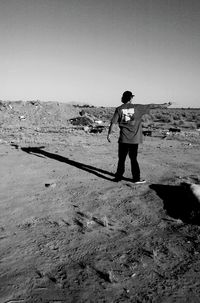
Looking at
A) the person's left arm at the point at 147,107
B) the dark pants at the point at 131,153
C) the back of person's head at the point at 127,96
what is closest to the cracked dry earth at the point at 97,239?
the dark pants at the point at 131,153

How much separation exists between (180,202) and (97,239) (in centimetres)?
193

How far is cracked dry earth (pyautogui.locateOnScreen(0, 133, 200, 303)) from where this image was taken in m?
2.52

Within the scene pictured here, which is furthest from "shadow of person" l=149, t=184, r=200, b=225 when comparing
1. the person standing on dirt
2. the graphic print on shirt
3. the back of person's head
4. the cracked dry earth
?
the back of person's head

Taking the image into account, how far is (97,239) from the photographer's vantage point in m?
3.50

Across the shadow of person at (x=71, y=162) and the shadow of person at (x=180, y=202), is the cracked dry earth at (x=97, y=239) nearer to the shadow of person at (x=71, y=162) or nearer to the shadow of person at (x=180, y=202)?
the shadow of person at (x=180, y=202)

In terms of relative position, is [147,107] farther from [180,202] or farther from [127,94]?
[180,202]

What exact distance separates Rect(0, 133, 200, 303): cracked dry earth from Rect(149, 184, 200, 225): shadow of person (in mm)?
16

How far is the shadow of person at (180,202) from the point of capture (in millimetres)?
4076

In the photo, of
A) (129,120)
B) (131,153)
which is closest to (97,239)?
(131,153)

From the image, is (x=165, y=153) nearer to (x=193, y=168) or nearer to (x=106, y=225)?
(x=193, y=168)

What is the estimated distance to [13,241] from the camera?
137 inches

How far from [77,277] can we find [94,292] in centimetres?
29

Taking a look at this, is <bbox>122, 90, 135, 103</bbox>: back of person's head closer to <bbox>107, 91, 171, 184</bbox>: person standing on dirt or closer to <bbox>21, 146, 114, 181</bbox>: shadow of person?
<bbox>107, 91, 171, 184</bbox>: person standing on dirt

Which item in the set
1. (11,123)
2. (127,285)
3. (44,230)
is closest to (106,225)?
(44,230)
